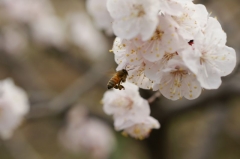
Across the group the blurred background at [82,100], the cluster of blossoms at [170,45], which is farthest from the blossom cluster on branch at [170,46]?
the blurred background at [82,100]

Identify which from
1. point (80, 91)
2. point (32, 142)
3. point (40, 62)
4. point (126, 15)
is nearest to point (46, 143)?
point (32, 142)

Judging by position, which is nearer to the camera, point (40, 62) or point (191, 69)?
point (191, 69)

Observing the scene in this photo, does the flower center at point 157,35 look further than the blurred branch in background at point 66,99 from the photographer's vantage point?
No

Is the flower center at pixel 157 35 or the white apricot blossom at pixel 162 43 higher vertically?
the flower center at pixel 157 35

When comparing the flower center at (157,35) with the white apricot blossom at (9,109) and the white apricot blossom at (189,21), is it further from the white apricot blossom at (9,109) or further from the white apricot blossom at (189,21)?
the white apricot blossom at (9,109)

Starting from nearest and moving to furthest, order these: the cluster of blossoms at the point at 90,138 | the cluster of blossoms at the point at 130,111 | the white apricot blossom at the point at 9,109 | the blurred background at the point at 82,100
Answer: the cluster of blossoms at the point at 130,111 < the white apricot blossom at the point at 9,109 < the blurred background at the point at 82,100 < the cluster of blossoms at the point at 90,138

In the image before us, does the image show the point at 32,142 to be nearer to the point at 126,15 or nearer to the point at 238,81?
the point at 238,81

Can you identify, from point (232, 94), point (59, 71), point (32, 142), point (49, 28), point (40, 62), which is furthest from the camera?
point (59, 71)
